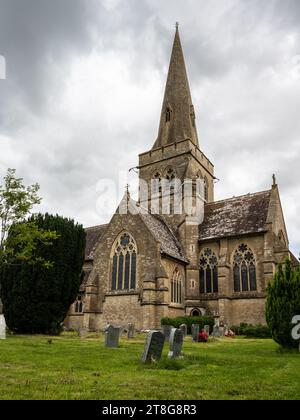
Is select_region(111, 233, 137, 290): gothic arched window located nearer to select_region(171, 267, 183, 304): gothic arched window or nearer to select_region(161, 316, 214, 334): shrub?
select_region(171, 267, 183, 304): gothic arched window

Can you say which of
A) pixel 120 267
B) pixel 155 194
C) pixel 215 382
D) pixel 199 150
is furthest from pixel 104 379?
pixel 199 150

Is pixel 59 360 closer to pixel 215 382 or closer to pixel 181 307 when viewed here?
pixel 215 382

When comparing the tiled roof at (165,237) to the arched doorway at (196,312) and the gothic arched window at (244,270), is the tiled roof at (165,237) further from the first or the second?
the gothic arched window at (244,270)

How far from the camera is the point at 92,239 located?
3709 centimetres

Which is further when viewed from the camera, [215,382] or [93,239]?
[93,239]

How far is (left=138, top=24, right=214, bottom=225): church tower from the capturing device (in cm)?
3712

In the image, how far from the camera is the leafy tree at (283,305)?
46.4 feet

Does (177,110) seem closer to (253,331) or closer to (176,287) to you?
(176,287)

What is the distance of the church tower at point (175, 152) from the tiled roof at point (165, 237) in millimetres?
1748

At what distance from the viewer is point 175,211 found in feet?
118

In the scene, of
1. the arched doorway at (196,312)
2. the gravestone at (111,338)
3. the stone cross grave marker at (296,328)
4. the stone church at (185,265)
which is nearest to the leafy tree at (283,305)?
the stone cross grave marker at (296,328)

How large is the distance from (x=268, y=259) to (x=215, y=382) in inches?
864

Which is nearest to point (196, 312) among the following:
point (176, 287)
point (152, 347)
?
point (176, 287)

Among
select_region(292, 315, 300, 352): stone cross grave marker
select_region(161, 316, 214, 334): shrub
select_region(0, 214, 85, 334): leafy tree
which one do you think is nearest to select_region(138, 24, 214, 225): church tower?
select_region(161, 316, 214, 334): shrub
